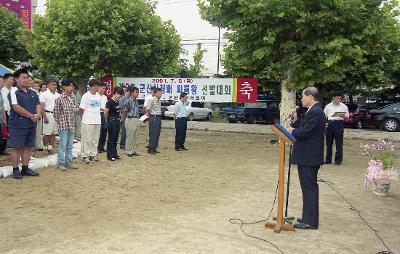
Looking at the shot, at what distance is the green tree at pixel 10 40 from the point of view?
20995 millimetres

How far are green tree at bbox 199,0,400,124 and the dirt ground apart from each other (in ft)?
12.9

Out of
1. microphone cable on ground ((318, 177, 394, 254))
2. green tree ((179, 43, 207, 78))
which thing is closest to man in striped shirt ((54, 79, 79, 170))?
microphone cable on ground ((318, 177, 394, 254))

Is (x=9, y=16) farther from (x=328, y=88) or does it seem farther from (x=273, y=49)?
(x=328, y=88)

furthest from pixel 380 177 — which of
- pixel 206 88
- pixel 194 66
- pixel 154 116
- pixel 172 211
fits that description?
pixel 194 66

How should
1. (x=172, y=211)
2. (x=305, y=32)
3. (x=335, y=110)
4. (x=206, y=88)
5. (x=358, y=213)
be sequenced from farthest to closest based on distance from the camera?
(x=206, y=88)
(x=305, y=32)
(x=335, y=110)
(x=358, y=213)
(x=172, y=211)

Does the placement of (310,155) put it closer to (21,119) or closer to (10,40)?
(21,119)

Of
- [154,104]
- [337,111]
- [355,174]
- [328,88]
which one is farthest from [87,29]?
[328,88]

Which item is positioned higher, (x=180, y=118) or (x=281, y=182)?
(x=180, y=118)

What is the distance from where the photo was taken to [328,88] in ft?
81.6

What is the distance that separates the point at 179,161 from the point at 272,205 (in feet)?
14.0

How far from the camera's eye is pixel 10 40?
2116cm

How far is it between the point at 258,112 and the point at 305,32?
1408 centimetres

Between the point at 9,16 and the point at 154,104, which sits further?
the point at 9,16

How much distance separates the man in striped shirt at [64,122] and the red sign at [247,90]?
8062mm
